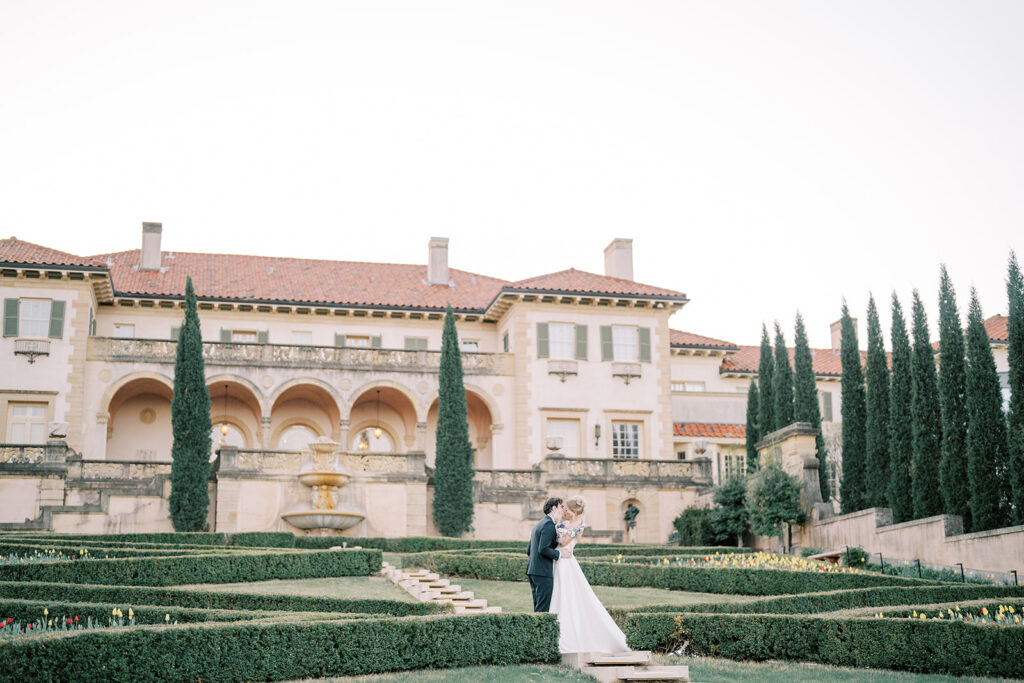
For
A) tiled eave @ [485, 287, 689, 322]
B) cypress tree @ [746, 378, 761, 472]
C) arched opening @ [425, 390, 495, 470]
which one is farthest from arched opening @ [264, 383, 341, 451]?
cypress tree @ [746, 378, 761, 472]

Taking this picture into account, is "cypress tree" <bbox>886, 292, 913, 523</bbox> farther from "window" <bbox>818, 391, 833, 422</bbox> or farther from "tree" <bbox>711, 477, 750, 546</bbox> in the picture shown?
"window" <bbox>818, 391, 833, 422</bbox>

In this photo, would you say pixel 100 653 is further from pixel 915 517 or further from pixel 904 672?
pixel 915 517

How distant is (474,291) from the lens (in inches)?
1813

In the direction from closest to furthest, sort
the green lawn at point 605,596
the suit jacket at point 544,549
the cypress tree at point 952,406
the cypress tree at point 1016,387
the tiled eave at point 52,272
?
the suit jacket at point 544,549 → the green lawn at point 605,596 → the cypress tree at point 1016,387 → the cypress tree at point 952,406 → the tiled eave at point 52,272

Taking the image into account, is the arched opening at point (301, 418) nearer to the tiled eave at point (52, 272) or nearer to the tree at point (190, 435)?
the tiled eave at point (52, 272)

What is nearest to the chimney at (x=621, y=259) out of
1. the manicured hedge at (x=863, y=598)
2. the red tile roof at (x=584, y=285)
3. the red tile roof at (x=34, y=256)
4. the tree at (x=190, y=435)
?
the red tile roof at (x=584, y=285)

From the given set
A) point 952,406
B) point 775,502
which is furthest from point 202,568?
point 952,406

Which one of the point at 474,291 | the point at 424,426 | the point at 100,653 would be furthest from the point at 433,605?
the point at 474,291

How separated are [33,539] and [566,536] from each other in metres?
14.6

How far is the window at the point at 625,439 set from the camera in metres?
41.3

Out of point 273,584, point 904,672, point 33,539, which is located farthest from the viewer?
point 33,539

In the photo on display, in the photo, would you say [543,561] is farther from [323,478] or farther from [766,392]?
[766,392]

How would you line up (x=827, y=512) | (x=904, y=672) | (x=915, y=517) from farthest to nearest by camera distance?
1. (x=827, y=512)
2. (x=915, y=517)
3. (x=904, y=672)

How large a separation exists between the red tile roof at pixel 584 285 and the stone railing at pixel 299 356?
2866 millimetres
